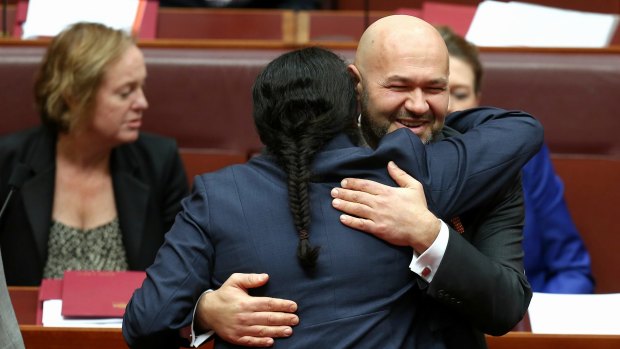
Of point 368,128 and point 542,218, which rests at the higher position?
point 368,128

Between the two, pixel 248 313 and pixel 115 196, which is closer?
pixel 248 313

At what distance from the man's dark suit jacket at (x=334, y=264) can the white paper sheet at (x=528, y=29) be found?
1.14 meters

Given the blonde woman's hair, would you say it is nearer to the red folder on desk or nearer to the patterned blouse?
the patterned blouse

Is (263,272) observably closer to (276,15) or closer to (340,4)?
(276,15)

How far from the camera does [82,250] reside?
73.4 inches

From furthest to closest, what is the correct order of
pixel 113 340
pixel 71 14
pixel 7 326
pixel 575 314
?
pixel 71 14, pixel 575 314, pixel 113 340, pixel 7 326

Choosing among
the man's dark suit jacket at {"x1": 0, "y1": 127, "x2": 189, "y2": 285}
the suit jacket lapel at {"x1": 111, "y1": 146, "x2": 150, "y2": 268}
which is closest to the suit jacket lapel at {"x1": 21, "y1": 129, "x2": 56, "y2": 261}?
the man's dark suit jacket at {"x1": 0, "y1": 127, "x2": 189, "y2": 285}

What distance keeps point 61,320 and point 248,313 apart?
0.52 meters

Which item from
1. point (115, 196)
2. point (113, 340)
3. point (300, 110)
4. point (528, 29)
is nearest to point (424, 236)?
point (300, 110)

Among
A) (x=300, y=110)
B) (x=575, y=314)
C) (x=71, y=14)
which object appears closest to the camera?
(x=300, y=110)

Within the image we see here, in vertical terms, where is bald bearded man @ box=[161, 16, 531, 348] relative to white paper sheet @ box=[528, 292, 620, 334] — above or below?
above

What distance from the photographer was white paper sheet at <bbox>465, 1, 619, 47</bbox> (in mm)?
2168

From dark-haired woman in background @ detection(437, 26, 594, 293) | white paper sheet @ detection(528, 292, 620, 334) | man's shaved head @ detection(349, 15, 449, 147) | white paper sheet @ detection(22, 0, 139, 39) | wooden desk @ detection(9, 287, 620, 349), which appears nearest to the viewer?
man's shaved head @ detection(349, 15, 449, 147)

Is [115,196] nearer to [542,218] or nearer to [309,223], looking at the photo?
[542,218]
